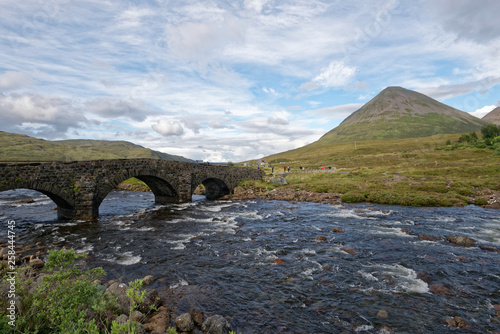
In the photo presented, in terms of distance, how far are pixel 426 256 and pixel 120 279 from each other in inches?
645

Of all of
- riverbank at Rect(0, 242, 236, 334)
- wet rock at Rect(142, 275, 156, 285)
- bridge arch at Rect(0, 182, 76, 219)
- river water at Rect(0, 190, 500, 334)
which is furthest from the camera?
bridge arch at Rect(0, 182, 76, 219)

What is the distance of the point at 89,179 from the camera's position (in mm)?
22156

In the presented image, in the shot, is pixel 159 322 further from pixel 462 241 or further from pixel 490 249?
pixel 490 249

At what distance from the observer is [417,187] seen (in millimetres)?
35750

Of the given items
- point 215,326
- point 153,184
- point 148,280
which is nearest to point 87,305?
point 215,326

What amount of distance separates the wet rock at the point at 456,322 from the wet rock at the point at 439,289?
5.97ft

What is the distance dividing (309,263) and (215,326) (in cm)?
731

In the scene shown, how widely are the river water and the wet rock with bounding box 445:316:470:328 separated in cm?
15

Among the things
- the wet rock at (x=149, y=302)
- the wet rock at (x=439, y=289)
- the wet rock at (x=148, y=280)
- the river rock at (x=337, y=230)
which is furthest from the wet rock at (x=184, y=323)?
the river rock at (x=337, y=230)

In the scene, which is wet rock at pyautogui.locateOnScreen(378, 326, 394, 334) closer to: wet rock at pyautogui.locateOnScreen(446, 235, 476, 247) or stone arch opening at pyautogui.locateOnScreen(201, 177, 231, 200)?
wet rock at pyautogui.locateOnScreen(446, 235, 476, 247)

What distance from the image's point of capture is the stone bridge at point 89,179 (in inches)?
716

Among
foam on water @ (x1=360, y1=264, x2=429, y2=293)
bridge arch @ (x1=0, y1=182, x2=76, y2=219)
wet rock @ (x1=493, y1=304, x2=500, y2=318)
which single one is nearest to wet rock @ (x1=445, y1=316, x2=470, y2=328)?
wet rock @ (x1=493, y1=304, x2=500, y2=318)

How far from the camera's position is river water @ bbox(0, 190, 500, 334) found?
8.91 metres

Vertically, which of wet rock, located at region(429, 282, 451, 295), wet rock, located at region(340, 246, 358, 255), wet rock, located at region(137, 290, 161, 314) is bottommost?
wet rock, located at region(429, 282, 451, 295)
